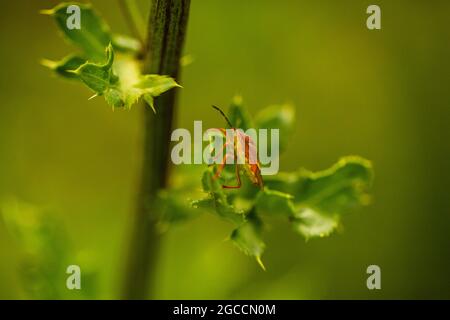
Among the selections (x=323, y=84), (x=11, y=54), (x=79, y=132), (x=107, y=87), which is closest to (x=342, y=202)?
(x=107, y=87)

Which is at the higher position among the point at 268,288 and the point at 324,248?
the point at 324,248

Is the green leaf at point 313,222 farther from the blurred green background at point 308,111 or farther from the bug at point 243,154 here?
the blurred green background at point 308,111

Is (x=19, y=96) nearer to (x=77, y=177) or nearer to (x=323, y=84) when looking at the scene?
(x=77, y=177)

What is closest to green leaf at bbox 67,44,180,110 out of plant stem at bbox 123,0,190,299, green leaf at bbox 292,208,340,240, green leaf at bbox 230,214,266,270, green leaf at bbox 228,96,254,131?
plant stem at bbox 123,0,190,299

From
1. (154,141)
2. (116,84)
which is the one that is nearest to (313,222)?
(154,141)

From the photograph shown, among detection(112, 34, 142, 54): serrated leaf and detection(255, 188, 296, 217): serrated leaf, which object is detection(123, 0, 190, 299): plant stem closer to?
detection(112, 34, 142, 54): serrated leaf
